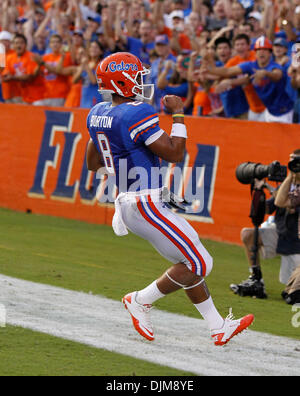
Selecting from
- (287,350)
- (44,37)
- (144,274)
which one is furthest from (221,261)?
(44,37)

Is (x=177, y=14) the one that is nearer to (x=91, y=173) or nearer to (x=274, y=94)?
(x=91, y=173)

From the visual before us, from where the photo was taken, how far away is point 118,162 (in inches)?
247

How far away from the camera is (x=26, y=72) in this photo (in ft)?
53.7

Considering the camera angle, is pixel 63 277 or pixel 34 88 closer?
pixel 63 277

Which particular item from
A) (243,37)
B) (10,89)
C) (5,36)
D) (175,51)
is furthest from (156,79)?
(5,36)

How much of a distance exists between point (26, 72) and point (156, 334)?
10.6 m

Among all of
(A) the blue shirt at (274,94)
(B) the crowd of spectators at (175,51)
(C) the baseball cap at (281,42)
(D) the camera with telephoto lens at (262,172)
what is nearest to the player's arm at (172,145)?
(D) the camera with telephoto lens at (262,172)

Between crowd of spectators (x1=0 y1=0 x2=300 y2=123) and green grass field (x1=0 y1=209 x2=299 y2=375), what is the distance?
244 cm

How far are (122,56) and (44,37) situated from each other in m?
12.2

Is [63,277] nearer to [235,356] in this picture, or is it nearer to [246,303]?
[246,303]

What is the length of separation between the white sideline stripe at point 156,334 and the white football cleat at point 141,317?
77 mm

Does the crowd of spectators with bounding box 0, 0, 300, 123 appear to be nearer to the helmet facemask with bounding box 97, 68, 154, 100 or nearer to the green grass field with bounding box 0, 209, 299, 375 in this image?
the green grass field with bounding box 0, 209, 299, 375

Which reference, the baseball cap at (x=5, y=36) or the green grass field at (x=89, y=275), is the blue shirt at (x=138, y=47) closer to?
the baseball cap at (x=5, y=36)

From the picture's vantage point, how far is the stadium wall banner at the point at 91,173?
11852 millimetres
